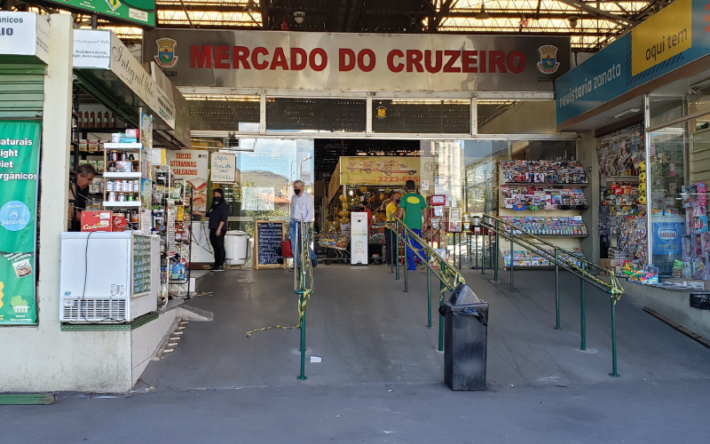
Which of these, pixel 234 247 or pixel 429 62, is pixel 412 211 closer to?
pixel 429 62

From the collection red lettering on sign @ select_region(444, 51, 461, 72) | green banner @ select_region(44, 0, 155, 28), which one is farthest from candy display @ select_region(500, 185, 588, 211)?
green banner @ select_region(44, 0, 155, 28)

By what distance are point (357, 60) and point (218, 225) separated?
4.20 meters

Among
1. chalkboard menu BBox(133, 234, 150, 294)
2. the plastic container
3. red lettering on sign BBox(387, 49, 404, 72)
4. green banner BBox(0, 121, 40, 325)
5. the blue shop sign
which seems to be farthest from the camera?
red lettering on sign BBox(387, 49, 404, 72)

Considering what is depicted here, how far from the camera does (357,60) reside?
10.6 meters

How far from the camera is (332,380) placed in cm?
528

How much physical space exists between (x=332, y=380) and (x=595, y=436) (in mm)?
2394

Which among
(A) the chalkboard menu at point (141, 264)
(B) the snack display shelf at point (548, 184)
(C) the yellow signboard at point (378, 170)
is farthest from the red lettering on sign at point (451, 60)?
(A) the chalkboard menu at point (141, 264)

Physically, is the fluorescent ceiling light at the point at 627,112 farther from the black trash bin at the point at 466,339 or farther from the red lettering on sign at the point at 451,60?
the black trash bin at the point at 466,339

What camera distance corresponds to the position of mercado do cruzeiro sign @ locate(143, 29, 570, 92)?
1045cm

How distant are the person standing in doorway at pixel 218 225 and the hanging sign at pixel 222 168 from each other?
24.0 inches

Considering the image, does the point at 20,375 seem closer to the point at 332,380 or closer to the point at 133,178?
the point at 133,178

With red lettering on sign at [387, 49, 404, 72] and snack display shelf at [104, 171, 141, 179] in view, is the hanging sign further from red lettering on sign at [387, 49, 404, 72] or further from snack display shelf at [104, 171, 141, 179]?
snack display shelf at [104, 171, 141, 179]

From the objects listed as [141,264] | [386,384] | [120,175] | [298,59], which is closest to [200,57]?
[298,59]

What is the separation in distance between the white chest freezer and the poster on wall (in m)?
5.64
